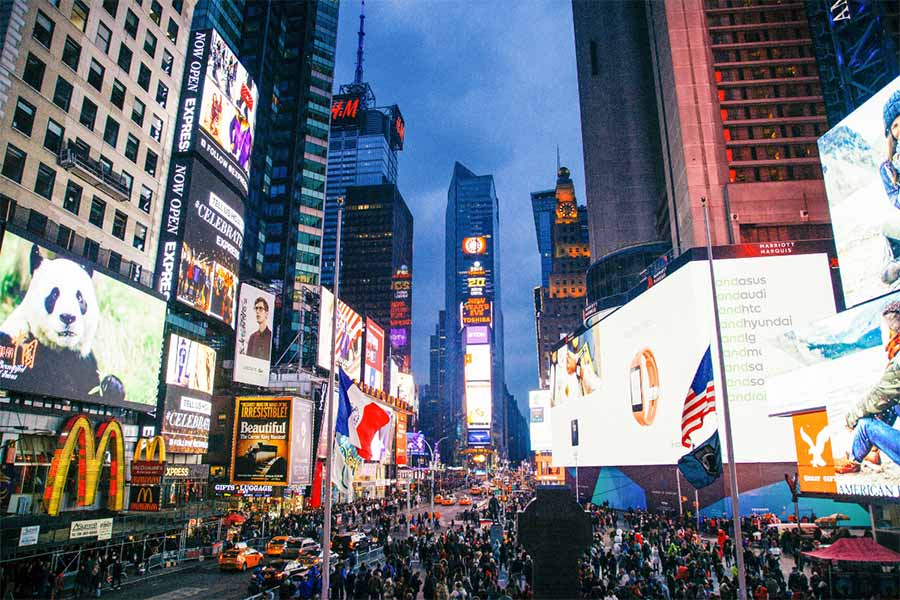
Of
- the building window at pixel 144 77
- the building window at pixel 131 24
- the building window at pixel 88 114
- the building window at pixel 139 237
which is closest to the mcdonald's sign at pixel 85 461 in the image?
the building window at pixel 139 237

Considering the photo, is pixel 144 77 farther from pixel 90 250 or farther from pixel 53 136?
pixel 90 250

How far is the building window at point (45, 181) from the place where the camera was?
33969 millimetres

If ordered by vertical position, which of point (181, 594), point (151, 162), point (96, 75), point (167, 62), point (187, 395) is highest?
point (167, 62)

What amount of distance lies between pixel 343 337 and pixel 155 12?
4037 centimetres

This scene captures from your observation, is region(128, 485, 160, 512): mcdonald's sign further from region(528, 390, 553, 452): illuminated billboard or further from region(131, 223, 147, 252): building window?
region(528, 390, 553, 452): illuminated billboard

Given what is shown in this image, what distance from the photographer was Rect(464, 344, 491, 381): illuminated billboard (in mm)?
133000

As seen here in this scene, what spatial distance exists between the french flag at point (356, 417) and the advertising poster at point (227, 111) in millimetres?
36380

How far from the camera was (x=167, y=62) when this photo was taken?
4703 centimetres

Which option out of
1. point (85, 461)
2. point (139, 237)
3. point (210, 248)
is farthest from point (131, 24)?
point (85, 461)

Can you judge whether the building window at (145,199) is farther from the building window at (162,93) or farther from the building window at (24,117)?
the building window at (24,117)

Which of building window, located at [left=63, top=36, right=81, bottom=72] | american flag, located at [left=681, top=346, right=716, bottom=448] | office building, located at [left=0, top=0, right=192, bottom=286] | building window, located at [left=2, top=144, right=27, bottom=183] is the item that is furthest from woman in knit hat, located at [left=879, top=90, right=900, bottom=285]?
building window, located at [left=63, top=36, right=81, bottom=72]

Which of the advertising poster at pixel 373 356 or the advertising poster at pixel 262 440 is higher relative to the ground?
the advertising poster at pixel 373 356

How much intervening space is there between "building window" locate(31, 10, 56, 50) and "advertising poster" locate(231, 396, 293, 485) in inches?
1277

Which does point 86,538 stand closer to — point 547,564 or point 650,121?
point 547,564
